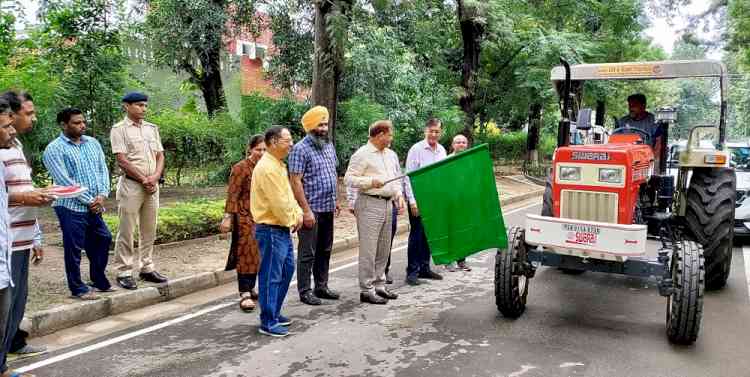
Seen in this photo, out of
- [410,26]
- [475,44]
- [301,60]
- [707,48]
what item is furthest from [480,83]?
[707,48]

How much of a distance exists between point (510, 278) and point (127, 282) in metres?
3.77

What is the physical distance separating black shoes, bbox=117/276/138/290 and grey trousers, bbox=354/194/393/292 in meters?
2.29

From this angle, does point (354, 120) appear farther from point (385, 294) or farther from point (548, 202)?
point (385, 294)

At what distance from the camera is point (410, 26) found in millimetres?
15883

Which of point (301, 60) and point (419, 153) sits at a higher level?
point (301, 60)

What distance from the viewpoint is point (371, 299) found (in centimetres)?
629

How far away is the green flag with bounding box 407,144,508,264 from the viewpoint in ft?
19.0

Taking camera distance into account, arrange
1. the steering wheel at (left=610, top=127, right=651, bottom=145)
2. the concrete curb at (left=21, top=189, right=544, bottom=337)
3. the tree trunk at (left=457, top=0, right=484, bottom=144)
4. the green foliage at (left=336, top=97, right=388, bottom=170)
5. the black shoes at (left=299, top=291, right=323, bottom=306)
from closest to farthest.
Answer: the concrete curb at (left=21, top=189, right=544, bottom=337) < the black shoes at (left=299, top=291, right=323, bottom=306) < the steering wheel at (left=610, top=127, right=651, bottom=145) < the green foliage at (left=336, top=97, right=388, bottom=170) < the tree trunk at (left=457, top=0, right=484, bottom=144)

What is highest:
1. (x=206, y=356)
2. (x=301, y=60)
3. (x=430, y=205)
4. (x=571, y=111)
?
(x=301, y=60)

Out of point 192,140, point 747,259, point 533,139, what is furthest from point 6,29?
point 533,139

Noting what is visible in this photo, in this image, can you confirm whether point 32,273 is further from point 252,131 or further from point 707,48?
point 707,48

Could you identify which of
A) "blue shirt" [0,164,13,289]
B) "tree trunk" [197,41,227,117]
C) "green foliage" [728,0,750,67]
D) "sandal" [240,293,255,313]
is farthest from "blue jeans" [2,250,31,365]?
"green foliage" [728,0,750,67]

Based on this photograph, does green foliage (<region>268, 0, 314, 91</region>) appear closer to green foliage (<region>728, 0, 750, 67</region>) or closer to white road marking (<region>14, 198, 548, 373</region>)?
white road marking (<region>14, 198, 548, 373</region>)

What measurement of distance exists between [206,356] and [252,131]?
9.69 m
